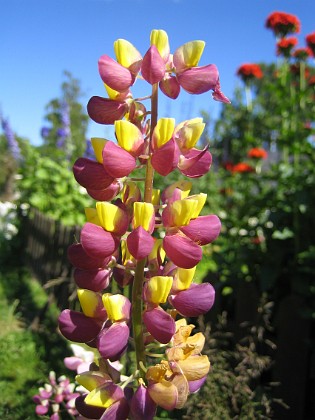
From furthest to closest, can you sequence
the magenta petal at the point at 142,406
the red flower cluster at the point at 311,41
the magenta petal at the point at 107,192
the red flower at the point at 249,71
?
the red flower at the point at 249,71
the red flower cluster at the point at 311,41
the magenta petal at the point at 107,192
the magenta petal at the point at 142,406

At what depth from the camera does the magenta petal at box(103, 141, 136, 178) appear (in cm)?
97

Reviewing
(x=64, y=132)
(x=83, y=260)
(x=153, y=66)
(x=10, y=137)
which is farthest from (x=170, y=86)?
(x=10, y=137)

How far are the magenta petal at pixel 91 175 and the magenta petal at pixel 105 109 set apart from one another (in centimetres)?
10

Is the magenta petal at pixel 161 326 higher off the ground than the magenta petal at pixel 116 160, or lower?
lower

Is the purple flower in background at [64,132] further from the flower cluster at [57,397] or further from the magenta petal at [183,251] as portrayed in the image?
the magenta petal at [183,251]

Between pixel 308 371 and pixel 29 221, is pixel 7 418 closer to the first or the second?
pixel 308 371

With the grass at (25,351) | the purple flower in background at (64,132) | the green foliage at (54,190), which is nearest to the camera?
the grass at (25,351)

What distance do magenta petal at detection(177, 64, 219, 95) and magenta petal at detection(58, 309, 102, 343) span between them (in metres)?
0.53

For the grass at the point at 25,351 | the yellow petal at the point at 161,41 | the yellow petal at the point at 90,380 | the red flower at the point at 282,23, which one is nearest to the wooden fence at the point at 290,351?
the grass at the point at 25,351

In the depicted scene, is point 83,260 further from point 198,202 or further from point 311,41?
point 311,41

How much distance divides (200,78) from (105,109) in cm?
21

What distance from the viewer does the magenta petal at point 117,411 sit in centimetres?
94

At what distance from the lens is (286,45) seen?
3295mm

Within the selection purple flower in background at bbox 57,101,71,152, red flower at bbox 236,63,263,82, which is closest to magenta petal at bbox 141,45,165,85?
red flower at bbox 236,63,263,82
